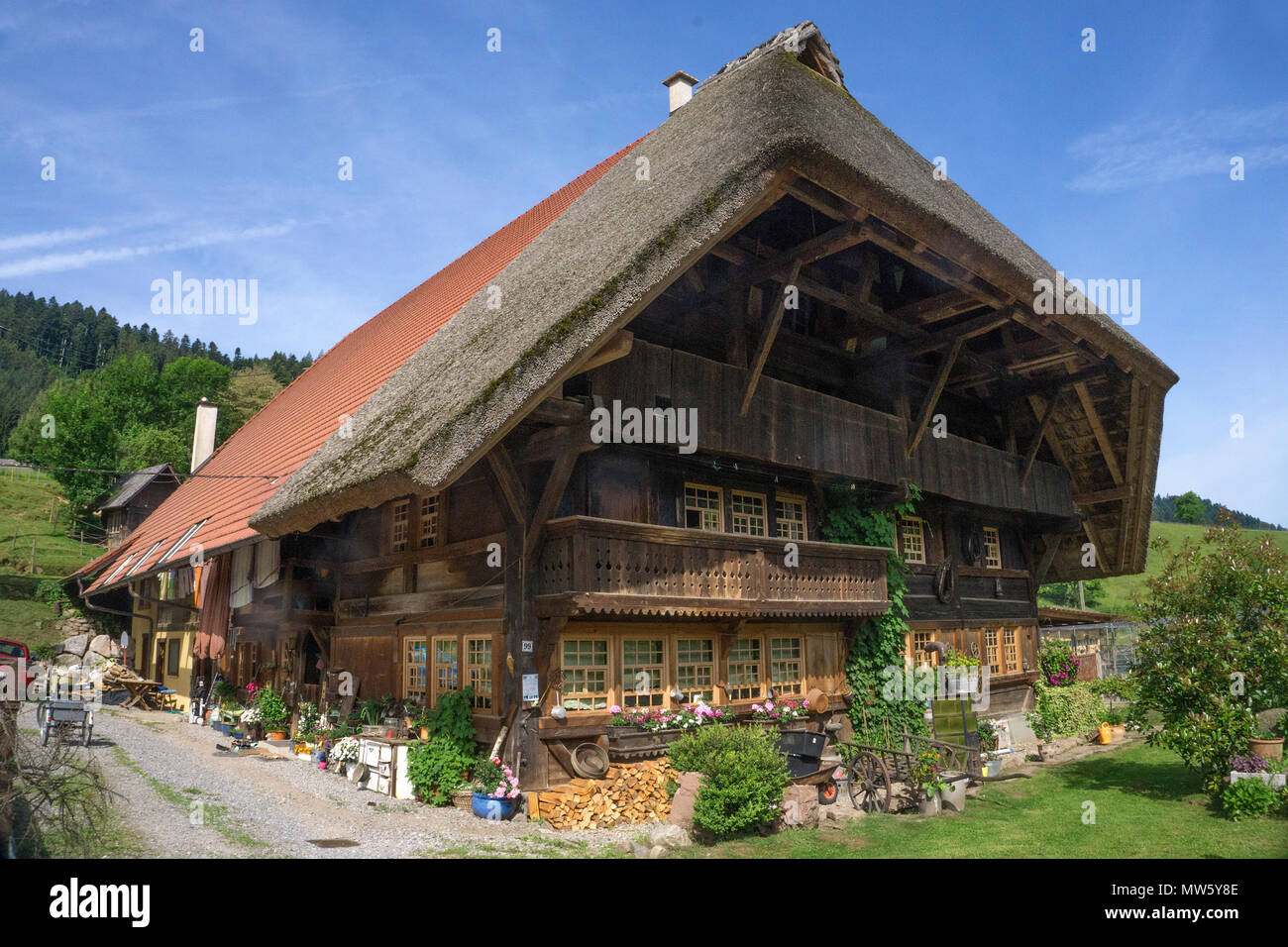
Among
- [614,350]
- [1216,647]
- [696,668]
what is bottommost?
[696,668]

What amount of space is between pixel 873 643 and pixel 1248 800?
19.2 feet

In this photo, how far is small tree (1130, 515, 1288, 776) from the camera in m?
11.0

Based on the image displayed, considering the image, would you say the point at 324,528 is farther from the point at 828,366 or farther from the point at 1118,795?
the point at 1118,795

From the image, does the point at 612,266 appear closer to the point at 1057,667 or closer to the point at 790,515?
the point at 790,515

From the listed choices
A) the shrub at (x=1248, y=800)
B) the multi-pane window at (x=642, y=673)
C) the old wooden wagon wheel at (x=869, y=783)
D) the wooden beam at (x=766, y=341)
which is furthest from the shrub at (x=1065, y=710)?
the wooden beam at (x=766, y=341)

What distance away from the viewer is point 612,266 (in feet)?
32.6

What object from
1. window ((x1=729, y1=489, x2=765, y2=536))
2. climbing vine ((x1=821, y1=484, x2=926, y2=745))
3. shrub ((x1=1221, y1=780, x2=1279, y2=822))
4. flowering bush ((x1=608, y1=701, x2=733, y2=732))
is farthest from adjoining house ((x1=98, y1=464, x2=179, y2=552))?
shrub ((x1=1221, y1=780, x2=1279, y2=822))

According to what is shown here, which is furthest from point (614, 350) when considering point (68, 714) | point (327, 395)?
point (327, 395)

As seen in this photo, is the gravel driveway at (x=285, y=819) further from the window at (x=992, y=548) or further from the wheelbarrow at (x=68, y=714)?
the window at (x=992, y=548)

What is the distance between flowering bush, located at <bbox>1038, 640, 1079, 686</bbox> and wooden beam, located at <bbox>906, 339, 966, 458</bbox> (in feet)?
29.1

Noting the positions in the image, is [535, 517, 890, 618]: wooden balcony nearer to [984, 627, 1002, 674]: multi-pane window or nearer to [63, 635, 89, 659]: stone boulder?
[984, 627, 1002, 674]: multi-pane window

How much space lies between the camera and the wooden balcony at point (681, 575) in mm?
10633

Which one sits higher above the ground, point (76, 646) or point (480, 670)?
point (480, 670)
